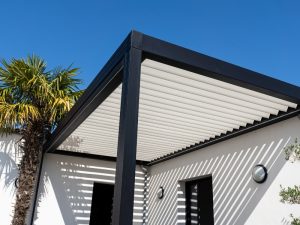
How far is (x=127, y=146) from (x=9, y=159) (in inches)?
248

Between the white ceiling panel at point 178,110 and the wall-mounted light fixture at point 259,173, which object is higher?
the white ceiling panel at point 178,110

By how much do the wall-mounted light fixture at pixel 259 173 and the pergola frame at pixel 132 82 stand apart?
1255mm

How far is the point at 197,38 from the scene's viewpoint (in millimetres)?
9531

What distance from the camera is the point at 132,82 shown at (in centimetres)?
299

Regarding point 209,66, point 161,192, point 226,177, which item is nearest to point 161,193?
point 161,192

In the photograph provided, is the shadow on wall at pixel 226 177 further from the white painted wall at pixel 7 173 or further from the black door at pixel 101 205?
the black door at pixel 101 205

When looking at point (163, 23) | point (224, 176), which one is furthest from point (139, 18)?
point (224, 176)

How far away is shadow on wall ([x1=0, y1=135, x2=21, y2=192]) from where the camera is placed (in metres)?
7.84

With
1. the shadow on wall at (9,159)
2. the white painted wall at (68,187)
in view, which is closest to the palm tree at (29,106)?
the shadow on wall at (9,159)

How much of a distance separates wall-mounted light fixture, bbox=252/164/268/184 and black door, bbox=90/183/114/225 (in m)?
8.72

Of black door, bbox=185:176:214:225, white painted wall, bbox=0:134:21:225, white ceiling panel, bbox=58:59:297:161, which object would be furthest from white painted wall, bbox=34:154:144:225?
black door, bbox=185:176:214:225

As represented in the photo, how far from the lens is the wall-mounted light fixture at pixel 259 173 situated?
217 inches

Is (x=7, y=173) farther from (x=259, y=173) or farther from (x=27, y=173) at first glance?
(x=259, y=173)

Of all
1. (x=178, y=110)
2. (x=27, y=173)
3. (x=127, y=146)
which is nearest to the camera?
(x=127, y=146)
